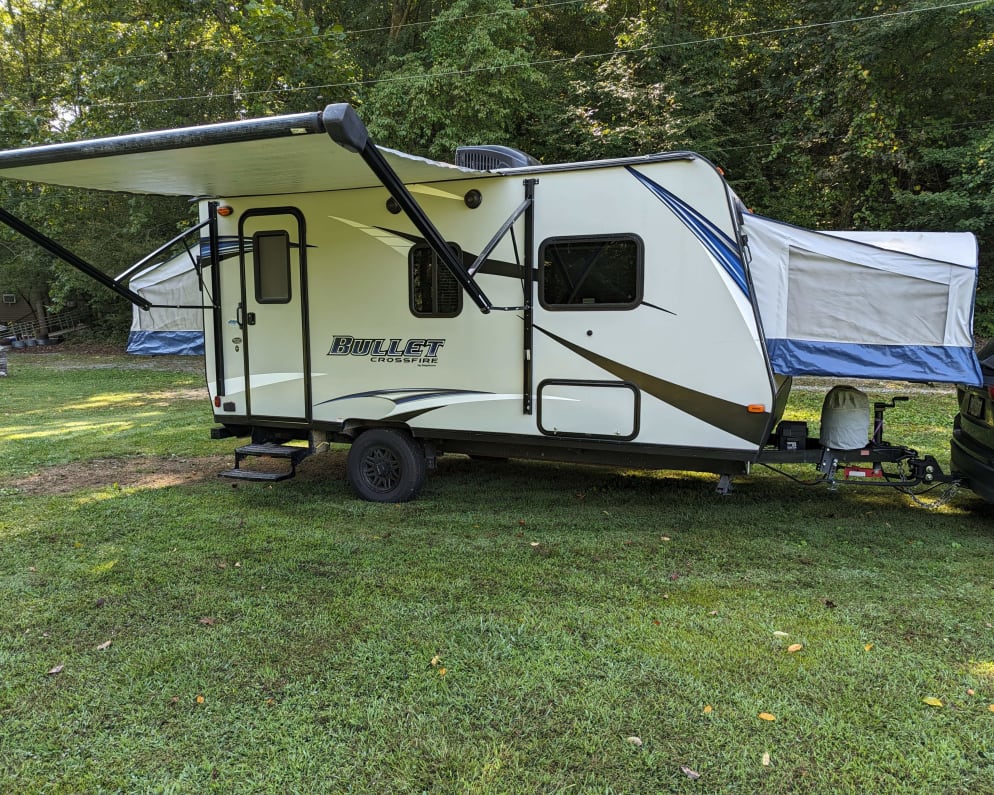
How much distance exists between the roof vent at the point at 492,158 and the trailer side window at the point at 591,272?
917mm

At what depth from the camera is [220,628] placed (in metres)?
3.72

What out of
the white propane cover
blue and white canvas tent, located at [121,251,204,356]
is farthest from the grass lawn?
blue and white canvas tent, located at [121,251,204,356]

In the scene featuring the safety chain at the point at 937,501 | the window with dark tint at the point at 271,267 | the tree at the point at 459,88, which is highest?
the tree at the point at 459,88

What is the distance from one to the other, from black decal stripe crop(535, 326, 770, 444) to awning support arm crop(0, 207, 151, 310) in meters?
3.94

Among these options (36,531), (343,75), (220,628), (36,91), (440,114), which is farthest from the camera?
(36,91)

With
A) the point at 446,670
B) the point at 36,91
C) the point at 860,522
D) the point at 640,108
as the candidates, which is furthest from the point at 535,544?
the point at 36,91

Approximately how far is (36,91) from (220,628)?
2266 centimetres

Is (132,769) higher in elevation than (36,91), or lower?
lower

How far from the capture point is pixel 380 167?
4.14 metres

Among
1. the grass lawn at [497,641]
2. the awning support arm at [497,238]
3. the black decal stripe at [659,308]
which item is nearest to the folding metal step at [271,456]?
the grass lawn at [497,641]

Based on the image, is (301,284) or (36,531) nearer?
(36,531)

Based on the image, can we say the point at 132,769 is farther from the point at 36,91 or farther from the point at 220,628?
the point at 36,91

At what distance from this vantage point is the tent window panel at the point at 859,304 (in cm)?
462

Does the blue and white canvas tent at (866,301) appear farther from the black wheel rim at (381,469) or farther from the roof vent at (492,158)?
the black wheel rim at (381,469)
